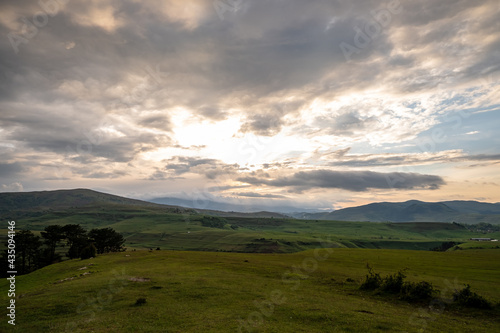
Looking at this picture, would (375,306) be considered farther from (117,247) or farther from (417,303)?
(117,247)

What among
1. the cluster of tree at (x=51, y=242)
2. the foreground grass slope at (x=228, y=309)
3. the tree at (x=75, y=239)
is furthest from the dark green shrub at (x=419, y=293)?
the tree at (x=75, y=239)

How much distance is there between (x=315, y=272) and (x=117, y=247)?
375 feet

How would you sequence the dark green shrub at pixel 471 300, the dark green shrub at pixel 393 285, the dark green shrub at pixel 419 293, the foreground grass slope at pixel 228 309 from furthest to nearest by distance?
the dark green shrub at pixel 393 285 < the dark green shrub at pixel 419 293 < the dark green shrub at pixel 471 300 < the foreground grass slope at pixel 228 309

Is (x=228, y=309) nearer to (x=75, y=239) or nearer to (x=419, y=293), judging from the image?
(x=419, y=293)

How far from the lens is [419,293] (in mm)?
37219

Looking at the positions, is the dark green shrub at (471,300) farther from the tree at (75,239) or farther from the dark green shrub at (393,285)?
the tree at (75,239)

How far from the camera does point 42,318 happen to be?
29016mm

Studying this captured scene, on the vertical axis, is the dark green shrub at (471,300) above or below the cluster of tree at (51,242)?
above

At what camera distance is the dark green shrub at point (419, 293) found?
3653 centimetres

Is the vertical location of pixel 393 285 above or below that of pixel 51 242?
above

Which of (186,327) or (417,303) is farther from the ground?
(186,327)

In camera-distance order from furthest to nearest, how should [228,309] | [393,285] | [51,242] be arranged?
[51,242], [393,285], [228,309]

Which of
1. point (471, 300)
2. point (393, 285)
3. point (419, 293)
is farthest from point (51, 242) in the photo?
point (471, 300)

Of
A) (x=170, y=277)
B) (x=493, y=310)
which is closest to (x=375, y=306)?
(x=493, y=310)
